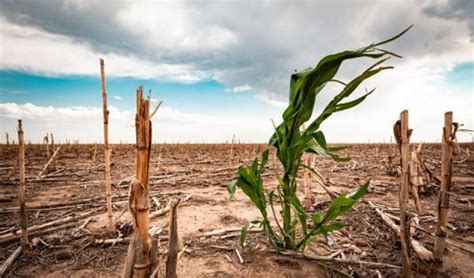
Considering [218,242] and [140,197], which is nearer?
[140,197]

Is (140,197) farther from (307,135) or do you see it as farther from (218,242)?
(218,242)

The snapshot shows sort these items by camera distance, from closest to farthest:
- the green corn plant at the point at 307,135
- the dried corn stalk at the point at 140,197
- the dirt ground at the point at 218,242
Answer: the dried corn stalk at the point at 140,197
the green corn plant at the point at 307,135
the dirt ground at the point at 218,242

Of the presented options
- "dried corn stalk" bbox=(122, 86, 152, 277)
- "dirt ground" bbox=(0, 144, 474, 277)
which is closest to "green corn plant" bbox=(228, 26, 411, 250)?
"dirt ground" bbox=(0, 144, 474, 277)

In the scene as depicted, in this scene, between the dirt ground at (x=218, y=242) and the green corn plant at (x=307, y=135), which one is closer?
the green corn plant at (x=307, y=135)

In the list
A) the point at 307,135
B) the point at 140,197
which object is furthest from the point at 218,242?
the point at 140,197

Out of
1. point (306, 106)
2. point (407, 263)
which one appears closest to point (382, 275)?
point (407, 263)

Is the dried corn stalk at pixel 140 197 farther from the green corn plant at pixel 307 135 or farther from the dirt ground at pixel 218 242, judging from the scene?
the green corn plant at pixel 307 135

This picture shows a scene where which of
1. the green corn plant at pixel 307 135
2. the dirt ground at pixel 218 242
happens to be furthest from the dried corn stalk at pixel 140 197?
the green corn plant at pixel 307 135

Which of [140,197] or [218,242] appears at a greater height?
[140,197]

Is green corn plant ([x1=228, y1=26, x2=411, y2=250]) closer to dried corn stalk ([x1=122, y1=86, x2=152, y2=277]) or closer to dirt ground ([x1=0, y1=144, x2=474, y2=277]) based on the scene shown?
dirt ground ([x1=0, y1=144, x2=474, y2=277])

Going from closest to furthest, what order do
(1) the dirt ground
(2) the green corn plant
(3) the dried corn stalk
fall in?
(3) the dried corn stalk, (2) the green corn plant, (1) the dirt ground

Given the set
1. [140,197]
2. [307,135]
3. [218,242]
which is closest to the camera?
[140,197]

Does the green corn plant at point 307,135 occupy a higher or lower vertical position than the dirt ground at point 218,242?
higher

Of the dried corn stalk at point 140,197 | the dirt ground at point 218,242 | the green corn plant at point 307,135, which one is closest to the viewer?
the dried corn stalk at point 140,197
